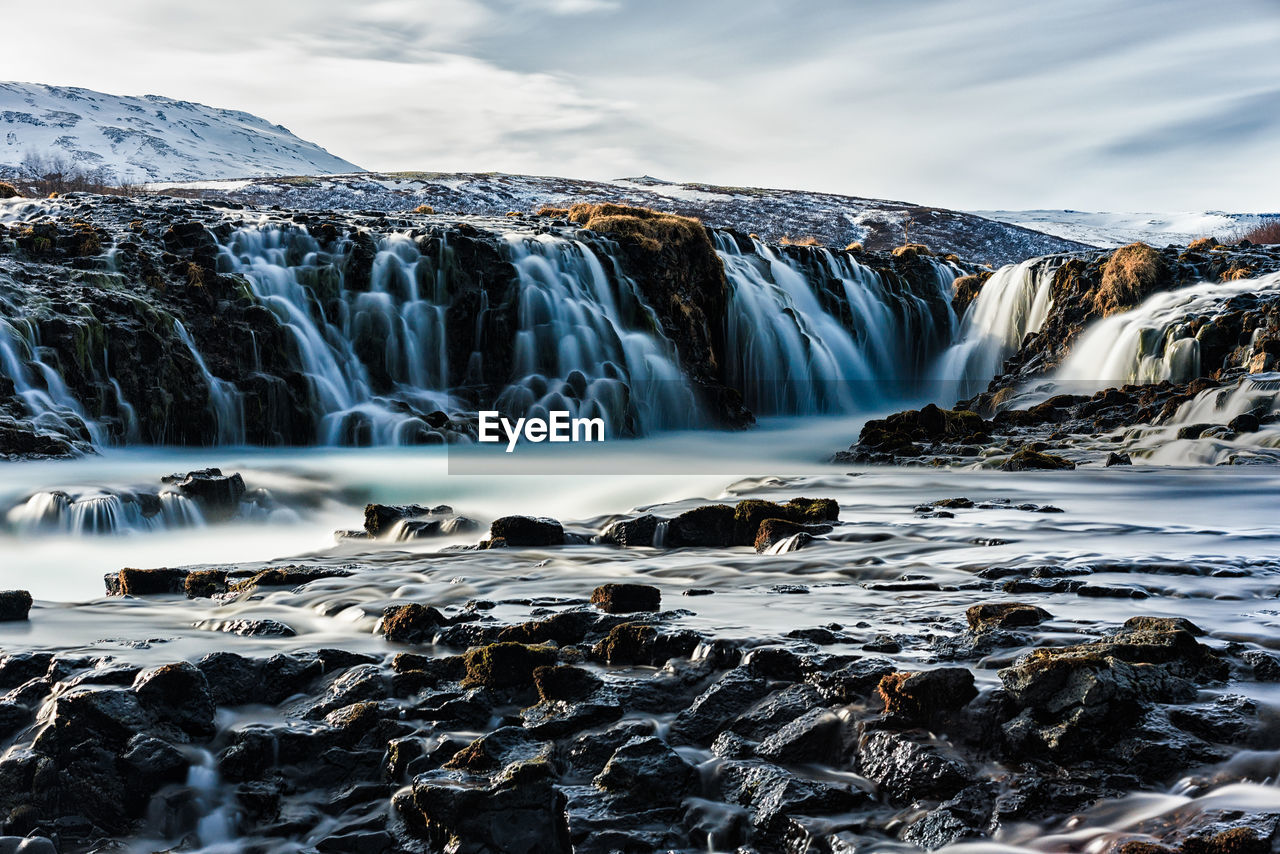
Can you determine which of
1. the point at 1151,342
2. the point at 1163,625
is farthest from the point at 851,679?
the point at 1151,342

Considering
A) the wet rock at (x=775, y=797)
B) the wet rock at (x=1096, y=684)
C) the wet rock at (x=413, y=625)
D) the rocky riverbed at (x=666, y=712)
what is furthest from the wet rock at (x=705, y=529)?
the wet rock at (x=775, y=797)

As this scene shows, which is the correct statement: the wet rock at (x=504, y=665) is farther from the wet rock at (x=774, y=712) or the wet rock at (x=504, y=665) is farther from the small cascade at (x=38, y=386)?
the small cascade at (x=38, y=386)

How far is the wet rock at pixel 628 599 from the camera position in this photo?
7406 millimetres

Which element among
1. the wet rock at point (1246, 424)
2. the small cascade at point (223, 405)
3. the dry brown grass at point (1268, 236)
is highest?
the dry brown grass at point (1268, 236)

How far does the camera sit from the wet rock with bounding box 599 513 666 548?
10609mm

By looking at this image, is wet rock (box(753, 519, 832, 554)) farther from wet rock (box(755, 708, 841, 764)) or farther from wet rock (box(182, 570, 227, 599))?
wet rock (box(182, 570, 227, 599))

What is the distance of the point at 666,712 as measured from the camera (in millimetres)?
5805

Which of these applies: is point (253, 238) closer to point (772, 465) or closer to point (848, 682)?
point (772, 465)

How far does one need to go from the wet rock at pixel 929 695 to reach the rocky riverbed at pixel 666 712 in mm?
14

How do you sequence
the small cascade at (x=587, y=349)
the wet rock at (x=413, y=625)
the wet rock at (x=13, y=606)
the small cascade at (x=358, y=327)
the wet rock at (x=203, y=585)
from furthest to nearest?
the small cascade at (x=587, y=349), the small cascade at (x=358, y=327), the wet rock at (x=203, y=585), the wet rock at (x=13, y=606), the wet rock at (x=413, y=625)

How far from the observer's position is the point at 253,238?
79.4ft

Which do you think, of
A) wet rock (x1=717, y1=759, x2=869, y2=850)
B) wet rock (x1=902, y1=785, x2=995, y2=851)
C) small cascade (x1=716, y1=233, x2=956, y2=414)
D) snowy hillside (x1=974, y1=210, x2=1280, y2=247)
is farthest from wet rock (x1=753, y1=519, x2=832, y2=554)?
snowy hillside (x1=974, y1=210, x2=1280, y2=247)

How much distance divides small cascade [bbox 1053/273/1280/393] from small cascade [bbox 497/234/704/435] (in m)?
8.83

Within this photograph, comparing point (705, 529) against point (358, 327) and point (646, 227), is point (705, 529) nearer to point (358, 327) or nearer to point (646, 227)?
point (358, 327)
